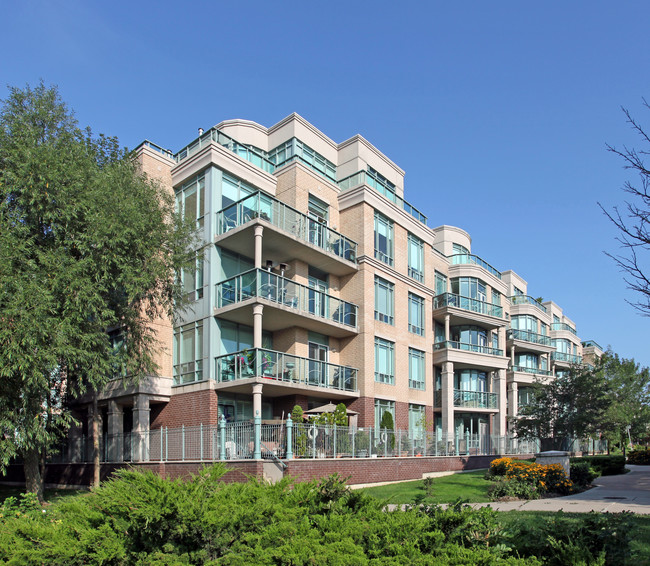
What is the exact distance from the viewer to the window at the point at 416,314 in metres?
30.9

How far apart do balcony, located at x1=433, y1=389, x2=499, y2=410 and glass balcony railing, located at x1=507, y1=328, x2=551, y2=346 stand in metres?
9.01

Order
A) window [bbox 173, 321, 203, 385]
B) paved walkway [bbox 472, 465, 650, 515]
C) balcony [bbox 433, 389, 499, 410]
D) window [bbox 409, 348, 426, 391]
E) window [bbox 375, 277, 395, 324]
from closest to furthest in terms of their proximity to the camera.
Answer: paved walkway [bbox 472, 465, 650, 515] → window [bbox 173, 321, 203, 385] → window [bbox 375, 277, 395, 324] → window [bbox 409, 348, 426, 391] → balcony [bbox 433, 389, 499, 410]

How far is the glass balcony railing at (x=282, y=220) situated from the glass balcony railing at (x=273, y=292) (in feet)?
6.89

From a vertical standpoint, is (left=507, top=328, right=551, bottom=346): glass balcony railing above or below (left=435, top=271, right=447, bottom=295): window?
below

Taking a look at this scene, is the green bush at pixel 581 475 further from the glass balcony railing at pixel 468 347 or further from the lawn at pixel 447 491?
the glass balcony railing at pixel 468 347

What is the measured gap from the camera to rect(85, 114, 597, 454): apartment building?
22.3 m

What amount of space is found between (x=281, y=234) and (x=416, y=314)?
11.7 meters

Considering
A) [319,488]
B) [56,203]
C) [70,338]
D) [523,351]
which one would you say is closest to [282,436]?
[70,338]

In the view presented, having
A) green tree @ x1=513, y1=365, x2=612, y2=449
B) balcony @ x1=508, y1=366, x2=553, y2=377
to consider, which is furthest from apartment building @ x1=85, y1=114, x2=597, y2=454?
balcony @ x1=508, y1=366, x2=553, y2=377

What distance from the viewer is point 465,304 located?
36375mm

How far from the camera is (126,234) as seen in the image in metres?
17.8

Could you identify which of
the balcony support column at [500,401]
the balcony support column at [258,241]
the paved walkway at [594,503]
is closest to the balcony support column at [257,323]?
the balcony support column at [258,241]

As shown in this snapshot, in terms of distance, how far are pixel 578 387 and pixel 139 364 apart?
23.9m

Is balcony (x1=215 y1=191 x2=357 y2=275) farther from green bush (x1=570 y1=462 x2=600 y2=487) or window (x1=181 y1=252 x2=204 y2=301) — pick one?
green bush (x1=570 y1=462 x2=600 y2=487)
